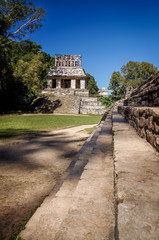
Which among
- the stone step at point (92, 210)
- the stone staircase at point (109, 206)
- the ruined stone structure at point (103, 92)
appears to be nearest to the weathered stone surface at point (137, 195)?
the stone staircase at point (109, 206)

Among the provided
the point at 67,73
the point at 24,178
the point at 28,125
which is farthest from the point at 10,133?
the point at 67,73

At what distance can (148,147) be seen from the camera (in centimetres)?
170

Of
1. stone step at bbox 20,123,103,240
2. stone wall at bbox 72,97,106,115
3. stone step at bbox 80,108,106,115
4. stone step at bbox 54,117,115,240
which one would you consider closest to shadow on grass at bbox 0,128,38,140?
stone step at bbox 20,123,103,240

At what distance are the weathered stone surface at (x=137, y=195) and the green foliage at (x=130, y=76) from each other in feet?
86.7

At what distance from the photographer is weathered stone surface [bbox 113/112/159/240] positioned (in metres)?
0.61

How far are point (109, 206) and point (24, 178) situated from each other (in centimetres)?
139

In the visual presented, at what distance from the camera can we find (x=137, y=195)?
2.74 ft

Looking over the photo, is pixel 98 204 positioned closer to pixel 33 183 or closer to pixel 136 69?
pixel 33 183

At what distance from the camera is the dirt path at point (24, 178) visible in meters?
1.31

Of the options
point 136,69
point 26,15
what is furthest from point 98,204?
point 136,69

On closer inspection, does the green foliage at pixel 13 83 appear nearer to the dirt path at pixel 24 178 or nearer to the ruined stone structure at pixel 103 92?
the dirt path at pixel 24 178

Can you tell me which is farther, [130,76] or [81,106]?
[130,76]

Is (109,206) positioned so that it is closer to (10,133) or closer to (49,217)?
(49,217)

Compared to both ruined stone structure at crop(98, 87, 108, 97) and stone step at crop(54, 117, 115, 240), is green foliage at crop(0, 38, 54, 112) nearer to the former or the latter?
stone step at crop(54, 117, 115, 240)
